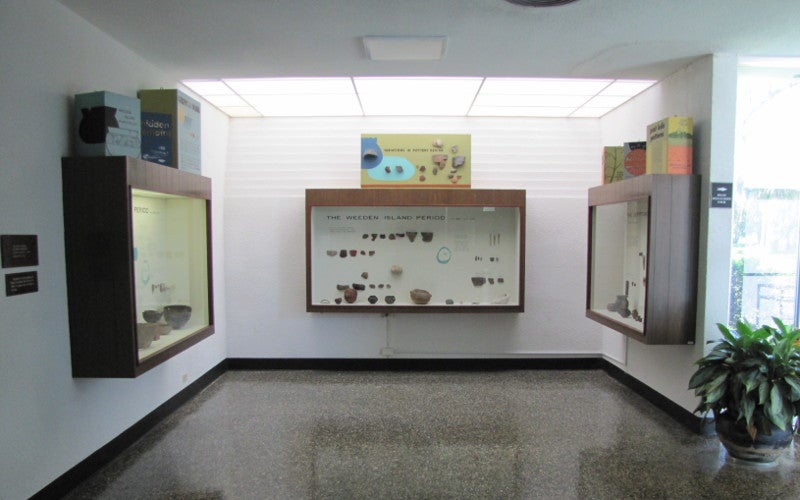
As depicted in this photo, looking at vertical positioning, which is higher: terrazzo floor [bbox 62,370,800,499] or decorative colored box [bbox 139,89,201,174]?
decorative colored box [bbox 139,89,201,174]

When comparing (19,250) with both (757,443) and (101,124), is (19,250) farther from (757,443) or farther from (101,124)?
(757,443)

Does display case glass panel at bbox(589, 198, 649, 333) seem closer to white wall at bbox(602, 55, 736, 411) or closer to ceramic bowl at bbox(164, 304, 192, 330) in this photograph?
white wall at bbox(602, 55, 736, 411)

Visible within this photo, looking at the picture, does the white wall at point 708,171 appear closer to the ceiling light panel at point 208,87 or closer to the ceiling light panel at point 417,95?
the ceiling light panel at point 417,95

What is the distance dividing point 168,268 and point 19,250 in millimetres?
1171

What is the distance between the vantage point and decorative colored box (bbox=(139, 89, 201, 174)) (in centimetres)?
294

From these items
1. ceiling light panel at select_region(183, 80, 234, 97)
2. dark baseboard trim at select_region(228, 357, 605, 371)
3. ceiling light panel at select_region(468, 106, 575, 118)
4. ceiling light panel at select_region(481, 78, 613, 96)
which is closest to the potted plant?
dark baseboard trim at select_region(228, 357, 605, 371)

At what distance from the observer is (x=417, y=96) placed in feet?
13.6

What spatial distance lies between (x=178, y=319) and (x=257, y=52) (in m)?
2.17

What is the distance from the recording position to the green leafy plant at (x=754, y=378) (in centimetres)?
264

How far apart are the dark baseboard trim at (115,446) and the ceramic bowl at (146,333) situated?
28.1 inches

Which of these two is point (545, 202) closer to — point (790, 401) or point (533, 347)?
point (533, 347)

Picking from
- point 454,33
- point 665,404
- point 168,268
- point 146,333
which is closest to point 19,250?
point 146,333

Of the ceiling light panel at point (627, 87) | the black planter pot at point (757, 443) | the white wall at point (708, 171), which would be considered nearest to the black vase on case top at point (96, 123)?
the ceiling light panel at point (627, 87)

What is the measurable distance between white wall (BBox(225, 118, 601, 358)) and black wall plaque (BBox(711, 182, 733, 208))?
165cm
